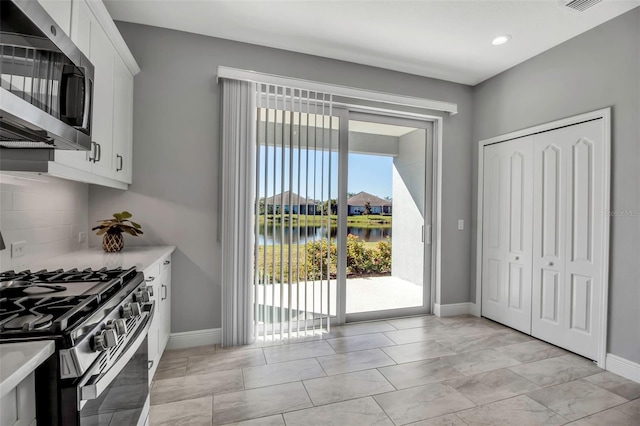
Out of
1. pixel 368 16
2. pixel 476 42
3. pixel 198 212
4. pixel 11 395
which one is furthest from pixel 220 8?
pixel 11 395

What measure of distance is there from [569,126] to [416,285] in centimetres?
225

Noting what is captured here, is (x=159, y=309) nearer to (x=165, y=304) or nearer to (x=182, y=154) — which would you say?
(x=165, y=304)

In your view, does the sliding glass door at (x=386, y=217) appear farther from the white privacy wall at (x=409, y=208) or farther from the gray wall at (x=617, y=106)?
the gray wall at (x=617, y=106)

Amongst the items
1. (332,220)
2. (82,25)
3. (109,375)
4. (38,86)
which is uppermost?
(82,25)

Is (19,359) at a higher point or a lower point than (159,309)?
higher

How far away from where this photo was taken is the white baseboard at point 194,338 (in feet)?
9.21

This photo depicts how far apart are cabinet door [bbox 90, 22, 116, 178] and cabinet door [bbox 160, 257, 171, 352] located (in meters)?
0.83

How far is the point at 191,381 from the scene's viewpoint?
89.9 inches

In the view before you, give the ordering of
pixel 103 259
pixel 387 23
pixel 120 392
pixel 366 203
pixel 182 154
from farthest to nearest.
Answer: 1. pixel 366 203
2. pixel 182 154
3. pixel 387 23
4. pixel 103 259
5. pixel 120 392

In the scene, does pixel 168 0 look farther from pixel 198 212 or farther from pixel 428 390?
pixel 428 390

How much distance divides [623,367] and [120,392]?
3.43 m

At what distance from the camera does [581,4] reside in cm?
235

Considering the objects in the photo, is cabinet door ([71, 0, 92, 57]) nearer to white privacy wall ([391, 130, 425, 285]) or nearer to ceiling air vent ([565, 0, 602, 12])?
white privacy wall ([391, 130, 425, 285])

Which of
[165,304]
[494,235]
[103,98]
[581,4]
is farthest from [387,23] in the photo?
[165,304]
